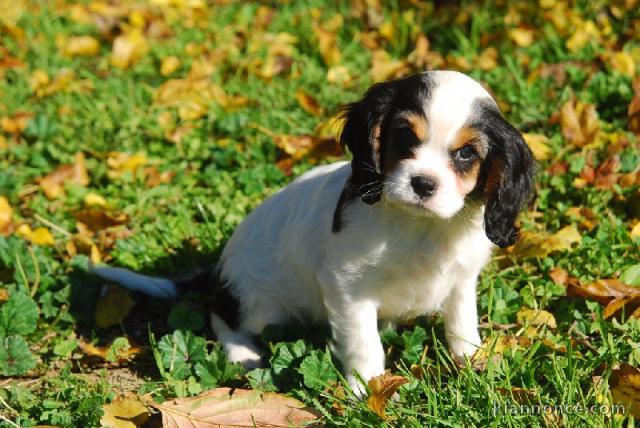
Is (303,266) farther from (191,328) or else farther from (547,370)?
(547,370)

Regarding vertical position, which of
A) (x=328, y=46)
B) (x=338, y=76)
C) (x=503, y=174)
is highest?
(x=503, y=174)

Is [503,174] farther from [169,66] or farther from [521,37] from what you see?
[169,66]

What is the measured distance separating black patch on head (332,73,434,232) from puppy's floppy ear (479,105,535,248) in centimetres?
27

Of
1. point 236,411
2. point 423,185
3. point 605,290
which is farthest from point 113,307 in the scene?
point 605,290

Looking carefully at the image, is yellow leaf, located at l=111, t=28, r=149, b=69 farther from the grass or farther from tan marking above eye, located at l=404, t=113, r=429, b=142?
tan marking above eye, located at l=404, t=113, r=429, b=142

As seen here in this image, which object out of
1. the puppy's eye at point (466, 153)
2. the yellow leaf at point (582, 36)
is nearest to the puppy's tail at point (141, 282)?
the puppy's eye at point (466, 153)

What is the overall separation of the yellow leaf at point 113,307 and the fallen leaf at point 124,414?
82 cm

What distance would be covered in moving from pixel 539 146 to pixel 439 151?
2088 mm

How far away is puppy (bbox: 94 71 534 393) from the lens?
294cm

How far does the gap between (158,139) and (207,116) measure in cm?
40

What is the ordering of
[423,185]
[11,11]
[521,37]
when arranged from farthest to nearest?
1. [11,11]
2. [521,37]
3. [423,185]

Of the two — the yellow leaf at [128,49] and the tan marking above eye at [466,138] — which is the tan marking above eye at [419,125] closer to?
the tan marking above eye at [466,138]

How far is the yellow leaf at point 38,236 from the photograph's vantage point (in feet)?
14.8

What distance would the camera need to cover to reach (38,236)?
452cm
